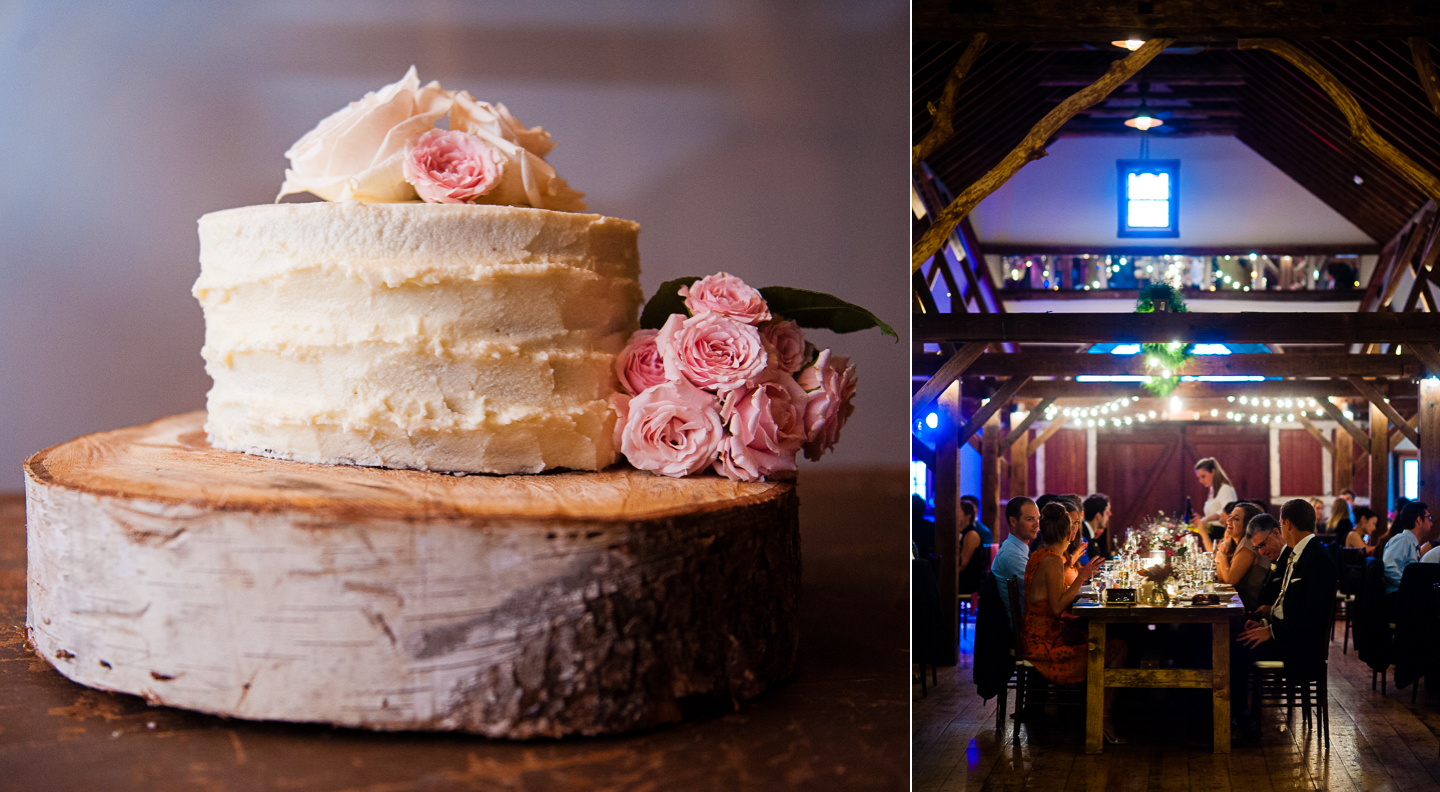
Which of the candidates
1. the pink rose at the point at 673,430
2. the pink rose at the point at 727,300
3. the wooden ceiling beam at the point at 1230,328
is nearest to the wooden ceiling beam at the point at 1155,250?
the wooden ceiling beam at the point at 1230,328

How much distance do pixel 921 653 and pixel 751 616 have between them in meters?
1.32

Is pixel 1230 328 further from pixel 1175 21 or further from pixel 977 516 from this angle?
pixel 977 516

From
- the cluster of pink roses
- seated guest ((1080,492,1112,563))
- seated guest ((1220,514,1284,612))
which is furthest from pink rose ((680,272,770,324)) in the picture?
seated guest ((1220,514,1284,612))

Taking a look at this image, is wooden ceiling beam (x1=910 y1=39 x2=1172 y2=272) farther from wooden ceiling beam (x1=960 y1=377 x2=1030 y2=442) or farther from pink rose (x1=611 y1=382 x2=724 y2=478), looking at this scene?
pink rose (x1=611 y1=382 x2=724 y2=478)

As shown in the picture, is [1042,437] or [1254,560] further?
[1042,437]

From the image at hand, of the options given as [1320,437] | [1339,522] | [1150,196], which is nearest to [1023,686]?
[1339,522]

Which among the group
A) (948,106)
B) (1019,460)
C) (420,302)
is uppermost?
(948,106)

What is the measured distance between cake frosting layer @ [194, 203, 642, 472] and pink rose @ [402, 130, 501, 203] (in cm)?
6

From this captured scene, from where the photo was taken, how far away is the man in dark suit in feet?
7.40

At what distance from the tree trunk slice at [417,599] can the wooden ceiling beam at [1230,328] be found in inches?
62.3

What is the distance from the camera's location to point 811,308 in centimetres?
138

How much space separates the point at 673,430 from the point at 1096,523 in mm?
1563

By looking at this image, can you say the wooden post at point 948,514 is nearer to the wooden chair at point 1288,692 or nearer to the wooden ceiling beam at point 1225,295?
the wooden ceiling beam at point 1225,295

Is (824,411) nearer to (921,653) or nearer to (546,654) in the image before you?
(546,654)
